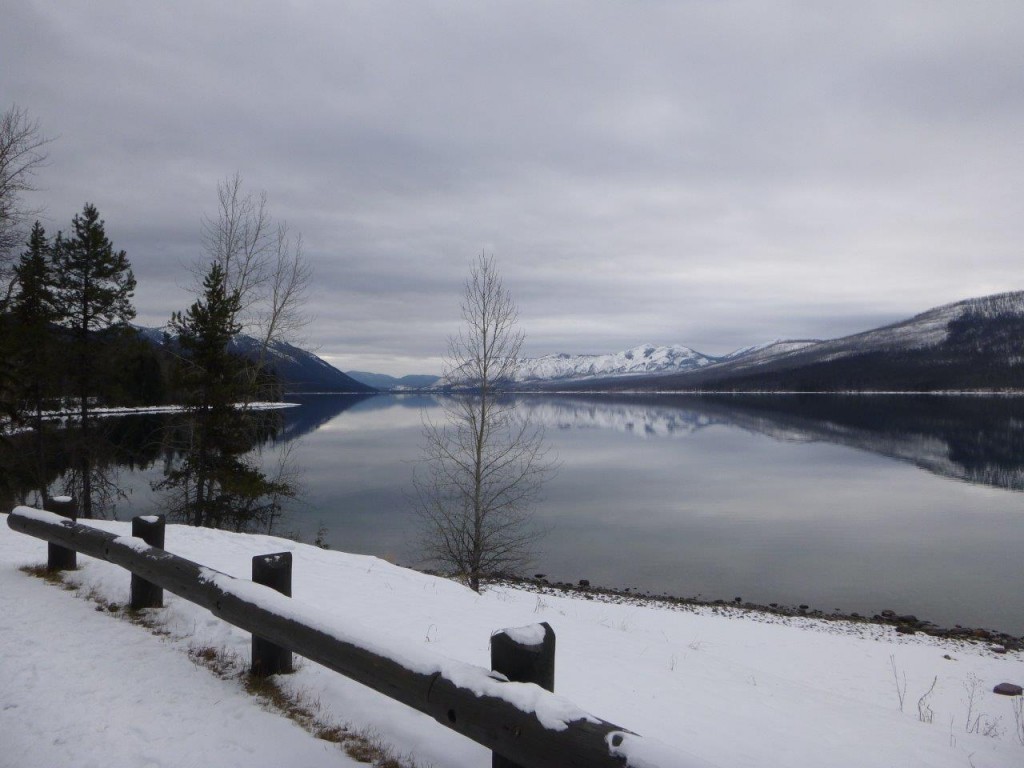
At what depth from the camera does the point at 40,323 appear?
30.7 m

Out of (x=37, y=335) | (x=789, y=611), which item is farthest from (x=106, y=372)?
(x=789, y=611)

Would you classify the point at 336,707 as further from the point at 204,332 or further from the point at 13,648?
the point at 204,332

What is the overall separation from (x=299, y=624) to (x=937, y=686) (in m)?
13.7

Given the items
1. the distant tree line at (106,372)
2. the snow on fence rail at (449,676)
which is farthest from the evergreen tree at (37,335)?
the snow on fence rail at (449,676)

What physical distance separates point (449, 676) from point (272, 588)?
256 centimetres

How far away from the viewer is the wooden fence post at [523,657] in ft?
11.5

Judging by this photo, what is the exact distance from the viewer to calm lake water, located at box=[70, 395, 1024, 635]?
77.3ft

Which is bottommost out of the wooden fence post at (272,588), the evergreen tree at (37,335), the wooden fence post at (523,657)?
the wooden fence post at (272,588)

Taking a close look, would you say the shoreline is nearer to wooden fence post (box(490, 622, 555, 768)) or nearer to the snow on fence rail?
the snow on fence rail

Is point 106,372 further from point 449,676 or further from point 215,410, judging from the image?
point 449,676

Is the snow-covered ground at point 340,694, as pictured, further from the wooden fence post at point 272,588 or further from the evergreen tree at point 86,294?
the evergreen tree at point 86,294

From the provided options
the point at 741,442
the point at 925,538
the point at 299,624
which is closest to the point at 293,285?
the point at 299,624

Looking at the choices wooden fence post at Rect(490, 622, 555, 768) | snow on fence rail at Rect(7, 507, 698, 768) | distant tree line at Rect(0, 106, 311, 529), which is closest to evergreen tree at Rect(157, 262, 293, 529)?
distant tree line at Rect(0, 106, 311, 529)

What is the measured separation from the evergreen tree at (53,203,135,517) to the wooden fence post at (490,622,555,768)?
1246 inches
